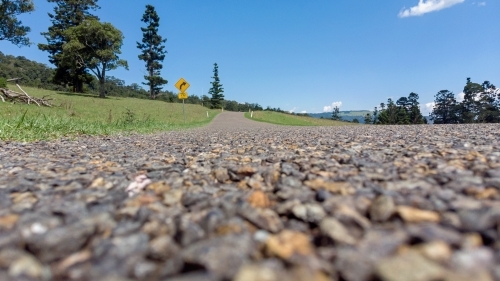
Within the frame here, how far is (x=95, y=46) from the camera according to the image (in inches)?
1586

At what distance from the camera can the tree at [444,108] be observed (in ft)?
211

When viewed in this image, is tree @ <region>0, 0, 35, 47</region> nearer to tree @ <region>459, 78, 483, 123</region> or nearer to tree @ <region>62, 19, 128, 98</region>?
tree @ <region>62, 19, 128, 98</region>

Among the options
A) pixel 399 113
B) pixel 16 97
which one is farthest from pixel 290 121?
pixel 399 113

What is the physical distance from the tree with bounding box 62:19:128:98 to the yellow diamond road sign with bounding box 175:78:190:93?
25795 mm

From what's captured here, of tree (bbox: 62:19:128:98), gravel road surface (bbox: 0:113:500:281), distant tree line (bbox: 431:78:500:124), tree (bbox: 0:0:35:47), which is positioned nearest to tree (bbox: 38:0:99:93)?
tree (bbox: 62:19:128:98)

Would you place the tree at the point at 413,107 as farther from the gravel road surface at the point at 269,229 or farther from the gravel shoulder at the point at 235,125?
the gravel road surface at the point at 269,229

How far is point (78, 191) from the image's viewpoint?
1.66 metres

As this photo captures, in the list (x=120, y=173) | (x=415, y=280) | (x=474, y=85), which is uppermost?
(x=474, y=85)

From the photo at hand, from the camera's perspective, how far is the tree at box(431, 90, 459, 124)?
6417 centimetres

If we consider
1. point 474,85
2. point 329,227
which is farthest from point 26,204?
point 474,85

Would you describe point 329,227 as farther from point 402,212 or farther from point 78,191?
point 78,191

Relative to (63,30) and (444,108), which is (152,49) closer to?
(63,30)

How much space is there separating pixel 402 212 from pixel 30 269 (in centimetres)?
132

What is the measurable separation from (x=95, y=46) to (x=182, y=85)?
97.9ft
